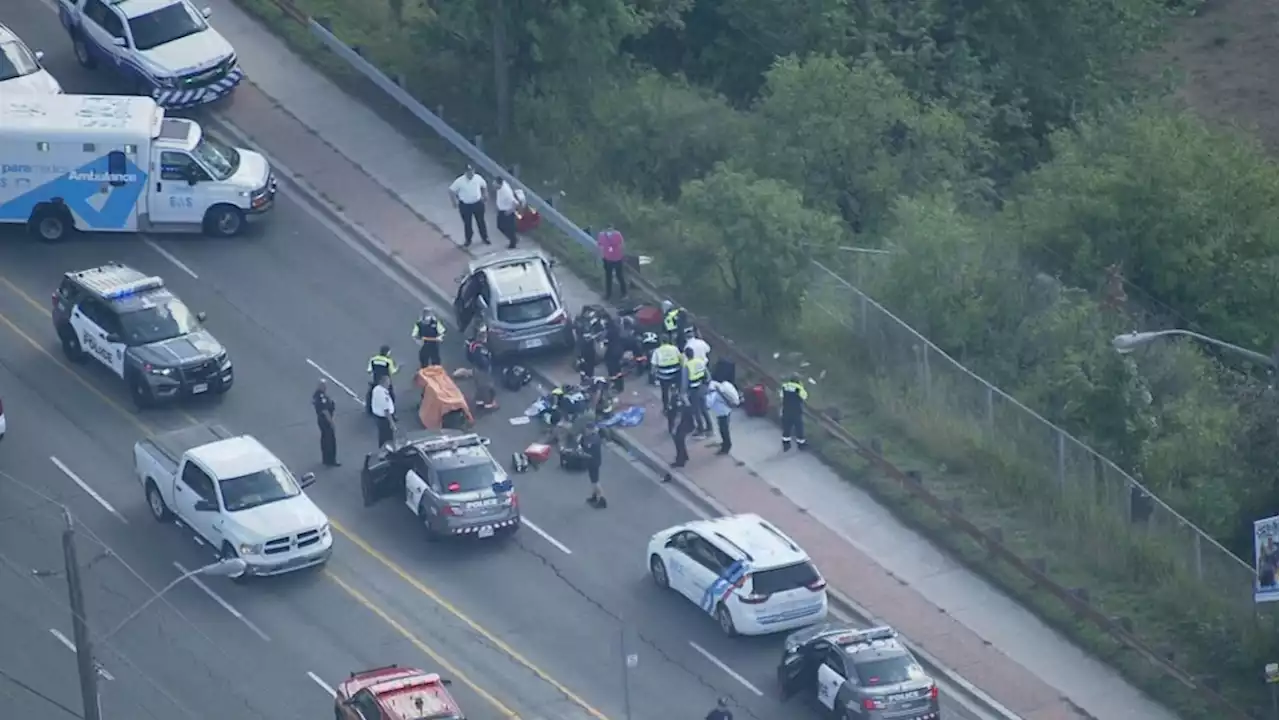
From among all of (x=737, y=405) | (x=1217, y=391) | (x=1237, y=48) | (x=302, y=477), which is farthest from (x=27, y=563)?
(x=1237, y=48)

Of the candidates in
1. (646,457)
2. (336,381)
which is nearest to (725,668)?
(646,457)

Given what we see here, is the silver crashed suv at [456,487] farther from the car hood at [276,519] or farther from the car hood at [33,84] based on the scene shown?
the car hood at [33,84]

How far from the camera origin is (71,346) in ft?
144

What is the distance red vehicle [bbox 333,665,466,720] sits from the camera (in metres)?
33.1

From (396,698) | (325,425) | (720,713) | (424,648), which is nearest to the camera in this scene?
(396,698)

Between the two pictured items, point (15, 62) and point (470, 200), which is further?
point (15, 62)

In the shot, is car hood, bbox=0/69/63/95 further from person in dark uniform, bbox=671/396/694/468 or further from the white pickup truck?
person in dark uniform, bbox=671/396/694/468

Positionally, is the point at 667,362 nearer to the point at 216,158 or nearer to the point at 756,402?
the point at 756,402

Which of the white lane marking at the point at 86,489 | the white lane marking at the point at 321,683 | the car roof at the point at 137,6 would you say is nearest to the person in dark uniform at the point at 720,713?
the white lane marking at the point at 321,683

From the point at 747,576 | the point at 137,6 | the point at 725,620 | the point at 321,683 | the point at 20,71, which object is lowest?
the point at 321,683

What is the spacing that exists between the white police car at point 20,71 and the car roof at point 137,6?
6.64 feet

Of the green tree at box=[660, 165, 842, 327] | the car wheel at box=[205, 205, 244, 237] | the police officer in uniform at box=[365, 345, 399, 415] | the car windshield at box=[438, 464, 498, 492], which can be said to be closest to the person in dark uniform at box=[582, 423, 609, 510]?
the car windshield at box=[438, 464, 498, 492]

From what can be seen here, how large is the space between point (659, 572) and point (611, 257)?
9.28m

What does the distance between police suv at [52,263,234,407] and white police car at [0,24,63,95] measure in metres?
7.55
